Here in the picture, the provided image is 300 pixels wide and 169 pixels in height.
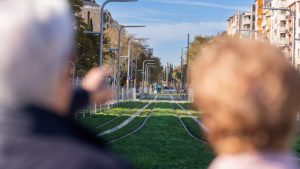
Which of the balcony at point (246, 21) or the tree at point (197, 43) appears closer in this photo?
the tree at point (197, 43)

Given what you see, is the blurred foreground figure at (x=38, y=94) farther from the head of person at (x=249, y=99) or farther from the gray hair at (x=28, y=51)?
the head of person at (x=249, y=99)

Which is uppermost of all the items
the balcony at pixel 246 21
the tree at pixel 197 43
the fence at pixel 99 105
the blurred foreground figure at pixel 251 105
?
the balcony at pixel 246 21

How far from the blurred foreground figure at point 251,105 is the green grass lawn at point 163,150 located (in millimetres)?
10394

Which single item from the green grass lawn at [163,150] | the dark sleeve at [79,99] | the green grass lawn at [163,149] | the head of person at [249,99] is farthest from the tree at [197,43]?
the head of person at [249,99]

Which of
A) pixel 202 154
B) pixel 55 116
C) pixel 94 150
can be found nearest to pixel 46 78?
pixel 55 116

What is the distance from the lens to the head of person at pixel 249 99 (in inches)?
71.9

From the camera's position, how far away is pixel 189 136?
2142 centimetres

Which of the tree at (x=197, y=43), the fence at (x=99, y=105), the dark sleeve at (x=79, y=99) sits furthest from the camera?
the tree at (x=197, y=43)

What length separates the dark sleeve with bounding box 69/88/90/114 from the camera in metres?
2.04

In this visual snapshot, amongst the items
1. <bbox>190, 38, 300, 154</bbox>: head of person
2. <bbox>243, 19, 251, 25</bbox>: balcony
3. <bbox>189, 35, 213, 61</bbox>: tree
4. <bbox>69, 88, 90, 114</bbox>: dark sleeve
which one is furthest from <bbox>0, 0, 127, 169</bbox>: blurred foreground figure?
<bbox>243, 19, 251, 25</bbox>: balcony

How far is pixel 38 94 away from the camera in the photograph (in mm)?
1716

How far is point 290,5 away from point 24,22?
113923mm

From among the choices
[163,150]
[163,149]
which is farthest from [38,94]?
[163,149]

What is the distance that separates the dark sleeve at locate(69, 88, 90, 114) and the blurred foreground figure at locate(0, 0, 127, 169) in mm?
213
